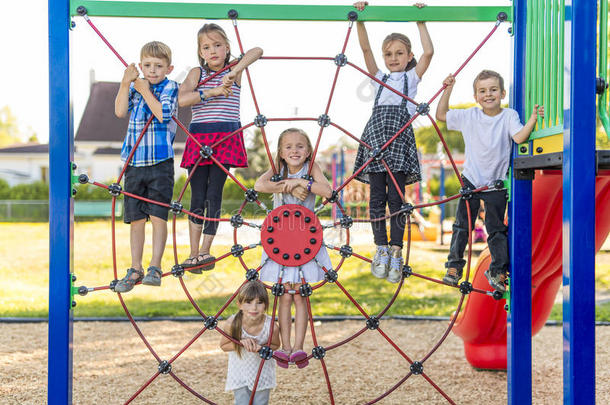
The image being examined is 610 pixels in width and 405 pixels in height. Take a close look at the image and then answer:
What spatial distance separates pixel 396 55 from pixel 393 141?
437 mm

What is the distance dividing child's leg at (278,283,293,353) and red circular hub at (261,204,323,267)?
0.16 meters

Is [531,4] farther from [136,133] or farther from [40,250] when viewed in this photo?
[40,250]

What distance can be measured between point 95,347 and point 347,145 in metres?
7.75

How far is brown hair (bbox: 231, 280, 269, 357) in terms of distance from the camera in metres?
3.10

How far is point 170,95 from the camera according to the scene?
10.1 ft

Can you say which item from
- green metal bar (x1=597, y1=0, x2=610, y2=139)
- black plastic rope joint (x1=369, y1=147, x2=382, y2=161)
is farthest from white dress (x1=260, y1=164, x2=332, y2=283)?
green metal bar (x1=597, y1=0, x2=610, y2=139)

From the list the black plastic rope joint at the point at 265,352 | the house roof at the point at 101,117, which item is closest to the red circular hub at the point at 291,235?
the black plastic rope joint at the point at 265,352

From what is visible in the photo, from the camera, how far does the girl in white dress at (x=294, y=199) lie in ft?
10.3

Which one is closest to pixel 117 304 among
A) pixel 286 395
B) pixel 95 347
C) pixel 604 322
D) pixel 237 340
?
pixel 95 347

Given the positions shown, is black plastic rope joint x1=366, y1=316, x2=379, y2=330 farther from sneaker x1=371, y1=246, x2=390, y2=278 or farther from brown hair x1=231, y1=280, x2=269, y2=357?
brown hair x1=231, y1=280, x2=269, y2=357

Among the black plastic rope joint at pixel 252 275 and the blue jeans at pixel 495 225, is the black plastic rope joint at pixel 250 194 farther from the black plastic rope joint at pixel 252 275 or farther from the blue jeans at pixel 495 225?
the blue jeans at pixel 495 225

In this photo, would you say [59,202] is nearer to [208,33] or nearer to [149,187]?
[149,187]

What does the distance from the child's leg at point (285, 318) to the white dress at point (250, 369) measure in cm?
7

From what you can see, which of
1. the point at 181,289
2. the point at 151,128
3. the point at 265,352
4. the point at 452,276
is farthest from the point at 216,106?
the point at 181,289
